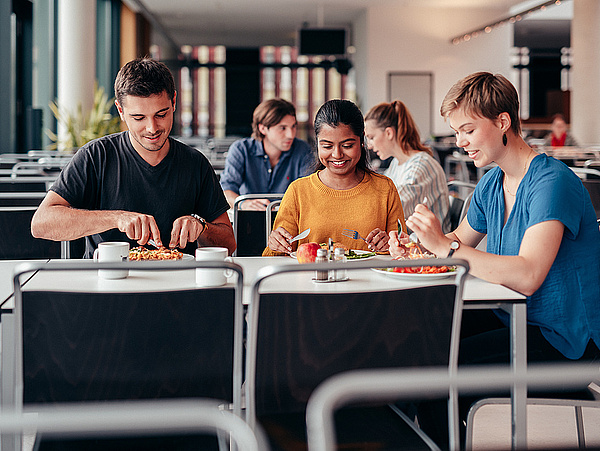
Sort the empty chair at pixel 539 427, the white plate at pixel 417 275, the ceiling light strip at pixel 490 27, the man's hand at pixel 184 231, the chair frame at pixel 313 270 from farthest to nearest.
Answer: the ceiling light strip at pixel 490 27 < the empty chair at pixel 539 427 < the man's hand at pixel 184 231 < the white plate at pixel 417 275 < the chair frame at pixel 313 270

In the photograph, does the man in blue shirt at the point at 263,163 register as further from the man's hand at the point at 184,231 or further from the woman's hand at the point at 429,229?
the woman's hand at the point at 429,229

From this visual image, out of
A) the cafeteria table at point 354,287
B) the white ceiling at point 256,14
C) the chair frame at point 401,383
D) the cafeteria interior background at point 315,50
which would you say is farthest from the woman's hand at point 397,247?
the white ceiling at point 256,14

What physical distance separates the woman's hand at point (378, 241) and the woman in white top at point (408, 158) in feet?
2.42

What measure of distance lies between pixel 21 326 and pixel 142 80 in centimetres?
110

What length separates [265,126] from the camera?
3920 millimetres

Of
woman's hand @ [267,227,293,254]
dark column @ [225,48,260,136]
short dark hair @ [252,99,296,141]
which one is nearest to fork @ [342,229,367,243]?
woman's hand @ [267,227,293,254]

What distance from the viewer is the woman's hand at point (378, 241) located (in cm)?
216

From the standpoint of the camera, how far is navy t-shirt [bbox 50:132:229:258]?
2160 millimetres

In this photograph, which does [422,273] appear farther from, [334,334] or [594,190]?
[594,190]

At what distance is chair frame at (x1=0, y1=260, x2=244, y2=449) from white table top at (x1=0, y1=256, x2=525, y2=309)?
0.72ft

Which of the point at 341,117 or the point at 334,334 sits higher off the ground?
the point at 341,117

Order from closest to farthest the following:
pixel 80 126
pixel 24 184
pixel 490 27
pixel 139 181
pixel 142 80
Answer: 1. pixel 142 80
2. pixel 139 181
3. pixel 24 184
4. pixel 80 126
5. pixel 490 27

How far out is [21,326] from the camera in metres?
1.18

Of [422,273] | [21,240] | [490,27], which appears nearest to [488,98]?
[422,273]
